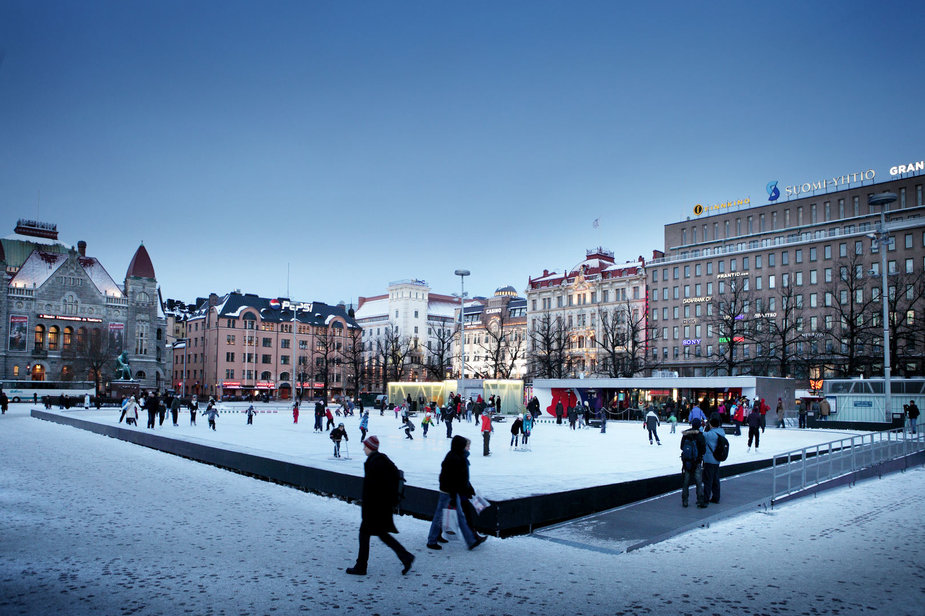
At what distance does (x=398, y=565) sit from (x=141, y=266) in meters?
119

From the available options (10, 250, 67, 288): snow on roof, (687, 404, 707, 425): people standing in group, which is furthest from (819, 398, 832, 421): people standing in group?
(10, 250, 67, 288): snow on roof

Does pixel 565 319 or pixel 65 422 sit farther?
pixel 565 319

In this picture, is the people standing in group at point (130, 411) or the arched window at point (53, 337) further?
the arched window at point (53, 337)

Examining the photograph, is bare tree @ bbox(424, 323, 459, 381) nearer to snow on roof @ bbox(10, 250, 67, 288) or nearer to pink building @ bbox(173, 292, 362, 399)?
pink building @ bbox(173, 292, 362, 399)

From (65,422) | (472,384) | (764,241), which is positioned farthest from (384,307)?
(65,422)

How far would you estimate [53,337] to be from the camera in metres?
104

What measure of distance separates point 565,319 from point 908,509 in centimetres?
9644

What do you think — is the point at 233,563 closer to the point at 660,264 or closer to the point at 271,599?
the point at 271,599

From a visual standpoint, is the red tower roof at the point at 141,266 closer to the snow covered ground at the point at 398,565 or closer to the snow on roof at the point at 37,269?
the snow on roof at the point at 37,269

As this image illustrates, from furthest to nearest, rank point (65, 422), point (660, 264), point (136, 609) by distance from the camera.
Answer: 1. point (660, 264)
2. point (65, 422)
3. point (136, 609)

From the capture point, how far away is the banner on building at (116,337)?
102512mm

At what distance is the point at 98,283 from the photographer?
365 ft

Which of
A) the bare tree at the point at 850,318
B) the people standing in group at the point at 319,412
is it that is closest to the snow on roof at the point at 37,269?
the people standing in group at the point at 319,412

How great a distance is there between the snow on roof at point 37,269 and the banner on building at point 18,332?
19.4 feet
